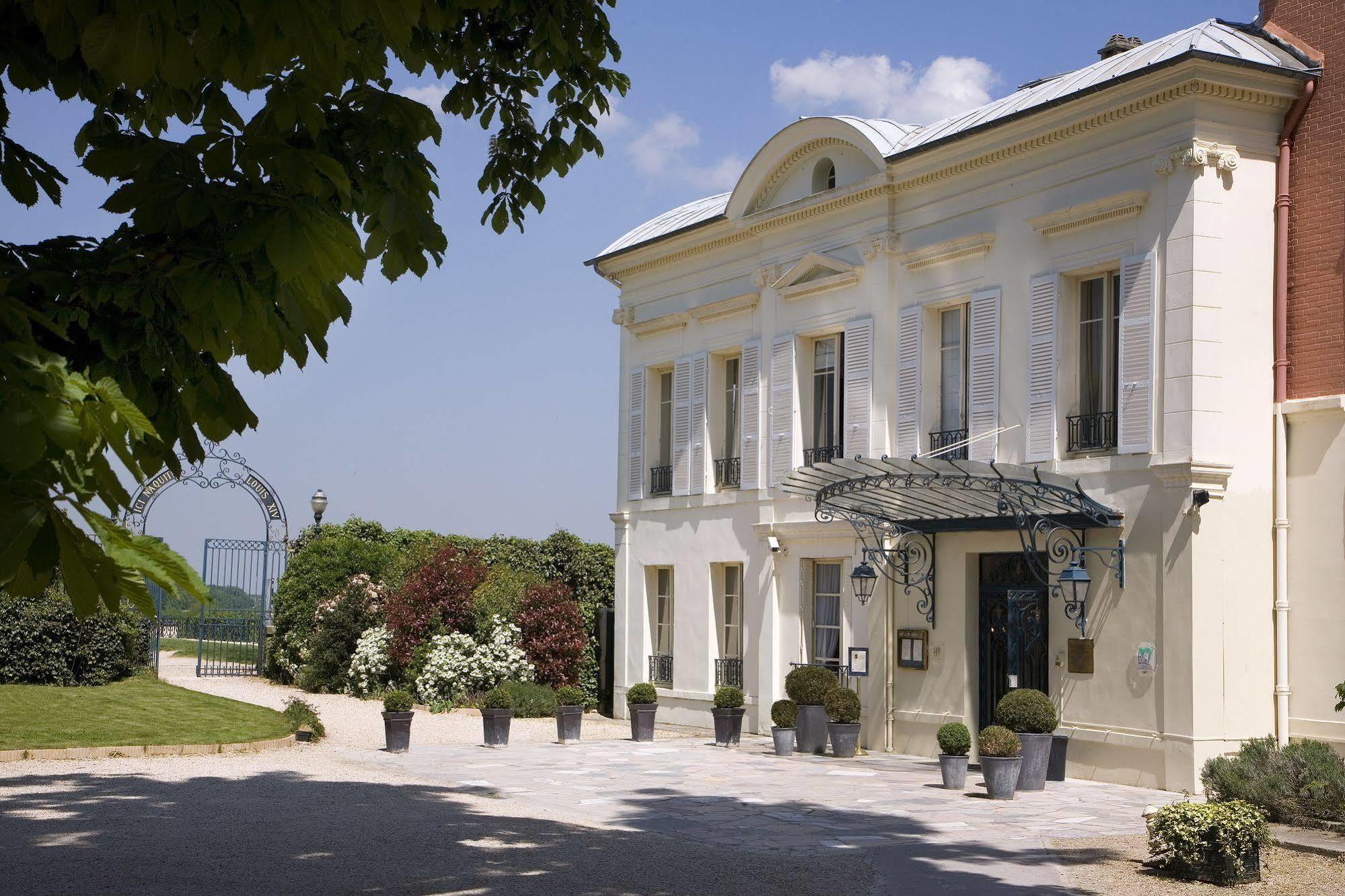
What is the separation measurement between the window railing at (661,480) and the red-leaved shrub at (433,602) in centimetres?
467

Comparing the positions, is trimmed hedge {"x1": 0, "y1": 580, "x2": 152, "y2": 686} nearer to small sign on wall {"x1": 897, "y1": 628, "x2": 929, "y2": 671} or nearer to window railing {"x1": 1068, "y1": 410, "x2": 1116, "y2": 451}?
small sign on wall {"x1": 897, "y1": 628, "x2": 929, "y2": 671}

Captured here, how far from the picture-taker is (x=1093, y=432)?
15461 millimetres

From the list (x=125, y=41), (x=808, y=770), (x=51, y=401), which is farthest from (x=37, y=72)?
(x=808, y=770)

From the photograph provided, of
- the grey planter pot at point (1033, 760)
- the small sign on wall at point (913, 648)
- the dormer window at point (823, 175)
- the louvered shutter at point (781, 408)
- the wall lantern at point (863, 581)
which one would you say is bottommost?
the grey planter pot at point (1033, 760)

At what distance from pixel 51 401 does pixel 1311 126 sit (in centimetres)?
1462

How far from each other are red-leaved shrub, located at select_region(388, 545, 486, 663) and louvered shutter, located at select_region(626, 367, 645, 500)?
415 cm

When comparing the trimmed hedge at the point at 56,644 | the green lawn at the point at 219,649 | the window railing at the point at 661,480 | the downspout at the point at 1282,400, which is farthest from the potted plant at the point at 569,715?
the green lawn at the point at 219,649

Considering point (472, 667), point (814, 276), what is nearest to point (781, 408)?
point (814, 276)

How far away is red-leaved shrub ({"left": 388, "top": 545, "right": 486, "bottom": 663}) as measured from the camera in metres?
25.2

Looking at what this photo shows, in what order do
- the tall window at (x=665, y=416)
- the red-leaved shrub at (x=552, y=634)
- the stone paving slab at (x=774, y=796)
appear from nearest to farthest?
the stone paving slab at (x=774, y=796) → the tall window at (x=665, y=416) → the red-leaved shrub at (x=552, y=634)

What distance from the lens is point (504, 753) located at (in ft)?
58.6

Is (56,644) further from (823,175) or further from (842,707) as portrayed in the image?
(823,175)

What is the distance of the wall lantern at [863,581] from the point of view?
1758 centimetres

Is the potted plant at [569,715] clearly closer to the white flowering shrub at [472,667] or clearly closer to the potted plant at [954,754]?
the white flowering shrub at [472,667]
